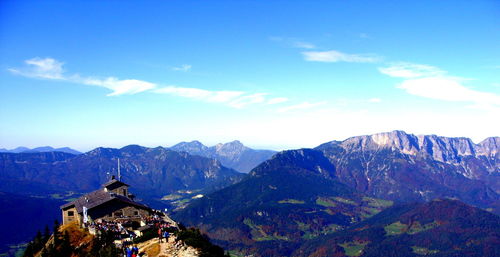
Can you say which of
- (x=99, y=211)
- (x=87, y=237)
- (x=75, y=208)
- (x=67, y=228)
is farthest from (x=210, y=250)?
(x=75, y=208)

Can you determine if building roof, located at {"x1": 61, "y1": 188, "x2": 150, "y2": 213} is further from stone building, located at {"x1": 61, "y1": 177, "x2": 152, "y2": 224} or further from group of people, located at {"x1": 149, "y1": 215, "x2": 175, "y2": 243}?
group of people, located at {"x1": 149, "y1": 215, "x2": 175, "y2": 243}

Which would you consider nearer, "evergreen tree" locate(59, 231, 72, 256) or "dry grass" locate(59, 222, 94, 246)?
"evergreen tree" locate(59, 231, 72, 256)

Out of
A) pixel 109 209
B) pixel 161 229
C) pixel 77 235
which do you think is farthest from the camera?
pixel 109 209

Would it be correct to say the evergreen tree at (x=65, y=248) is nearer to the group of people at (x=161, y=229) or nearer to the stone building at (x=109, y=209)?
the stone building at (x=109, y=209)

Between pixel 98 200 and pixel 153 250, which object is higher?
pixel 98 200

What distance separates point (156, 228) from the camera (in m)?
78.1

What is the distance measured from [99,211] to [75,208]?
46.7ft

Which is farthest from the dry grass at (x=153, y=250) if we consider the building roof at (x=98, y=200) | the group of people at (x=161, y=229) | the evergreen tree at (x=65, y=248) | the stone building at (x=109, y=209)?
the building roof at (x=98, y=200)

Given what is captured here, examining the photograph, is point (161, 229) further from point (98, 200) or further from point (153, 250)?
point (98, 200)

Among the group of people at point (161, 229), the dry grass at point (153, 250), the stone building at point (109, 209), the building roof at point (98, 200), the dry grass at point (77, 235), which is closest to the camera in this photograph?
the dry grass at point (153, 250)

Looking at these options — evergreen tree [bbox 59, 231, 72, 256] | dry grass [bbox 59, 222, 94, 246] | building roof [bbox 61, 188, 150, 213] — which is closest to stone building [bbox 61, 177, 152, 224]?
building roof [bbox 61, 188, 150, 213]

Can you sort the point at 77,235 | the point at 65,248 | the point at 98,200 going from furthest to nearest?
the point at 98,200 → the point at 77,235 → the point at 65,248

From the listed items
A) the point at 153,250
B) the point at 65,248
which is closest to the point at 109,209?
the point at 65,248

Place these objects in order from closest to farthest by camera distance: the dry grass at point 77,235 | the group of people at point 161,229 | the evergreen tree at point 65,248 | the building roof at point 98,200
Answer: the group of people at point 161,229, the evergreen tree at point 65,248, the dry grass at point 77,235, the building roof at point 98,200
